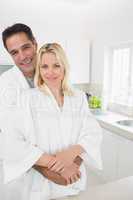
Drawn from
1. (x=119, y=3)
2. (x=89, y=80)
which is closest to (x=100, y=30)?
(x=119, y=3)

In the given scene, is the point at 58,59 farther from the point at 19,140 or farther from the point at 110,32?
the point at 110,32

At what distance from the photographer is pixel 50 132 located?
97 cm

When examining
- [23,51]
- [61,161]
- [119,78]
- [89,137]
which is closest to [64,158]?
[61,161]

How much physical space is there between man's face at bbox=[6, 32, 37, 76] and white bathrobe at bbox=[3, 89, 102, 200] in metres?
0.12

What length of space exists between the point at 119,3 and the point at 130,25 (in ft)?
1.29

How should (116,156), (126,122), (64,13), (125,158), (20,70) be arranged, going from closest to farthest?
(20,70) < (125,158) < (116,156) < (126,122) < (64,13)

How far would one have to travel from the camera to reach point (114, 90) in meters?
3.42

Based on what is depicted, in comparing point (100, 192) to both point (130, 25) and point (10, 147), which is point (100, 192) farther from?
point (130, 25)

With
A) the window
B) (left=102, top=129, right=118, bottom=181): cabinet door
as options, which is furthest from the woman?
the window

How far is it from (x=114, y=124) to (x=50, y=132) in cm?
171

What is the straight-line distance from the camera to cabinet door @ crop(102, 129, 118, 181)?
2.54 m

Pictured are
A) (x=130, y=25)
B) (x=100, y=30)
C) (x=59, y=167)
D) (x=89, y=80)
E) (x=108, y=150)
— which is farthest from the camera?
(x=89, y=80)

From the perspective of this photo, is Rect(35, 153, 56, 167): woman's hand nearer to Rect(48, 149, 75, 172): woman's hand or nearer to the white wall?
Rect(48, 149, 75, 172): woman's hand

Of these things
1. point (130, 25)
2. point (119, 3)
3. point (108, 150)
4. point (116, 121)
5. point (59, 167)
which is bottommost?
point (108, 150)
